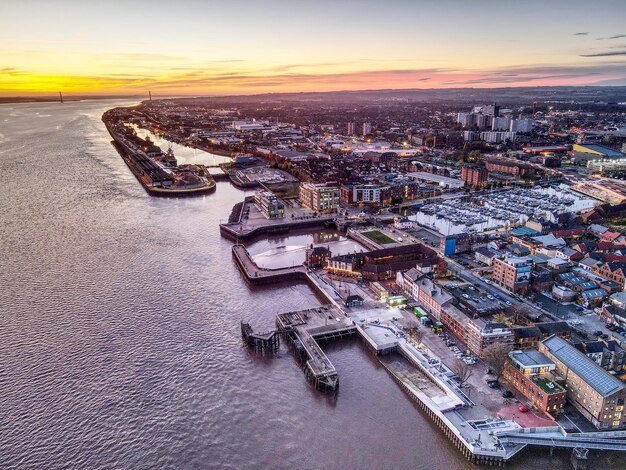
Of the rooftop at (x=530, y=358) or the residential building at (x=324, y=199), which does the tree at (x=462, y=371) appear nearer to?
the rooftop at (x=530, y=358)

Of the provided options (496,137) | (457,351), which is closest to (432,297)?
(457,351)

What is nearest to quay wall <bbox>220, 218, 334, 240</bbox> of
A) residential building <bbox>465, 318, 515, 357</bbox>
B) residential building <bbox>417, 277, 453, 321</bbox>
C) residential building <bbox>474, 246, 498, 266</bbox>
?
residential building <bbox>474, 246, 498, 266</bbox>

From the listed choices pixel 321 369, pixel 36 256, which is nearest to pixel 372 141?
pixel 36 256

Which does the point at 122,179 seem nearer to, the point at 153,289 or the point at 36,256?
the point at 36,256

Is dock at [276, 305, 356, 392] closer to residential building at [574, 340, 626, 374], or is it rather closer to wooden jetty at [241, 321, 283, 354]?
wooden jetty at [241, 321, 283, 354]

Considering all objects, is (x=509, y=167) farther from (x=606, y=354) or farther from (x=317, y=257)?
(x=606, y=354)

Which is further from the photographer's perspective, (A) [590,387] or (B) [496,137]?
(B) [496,137]
